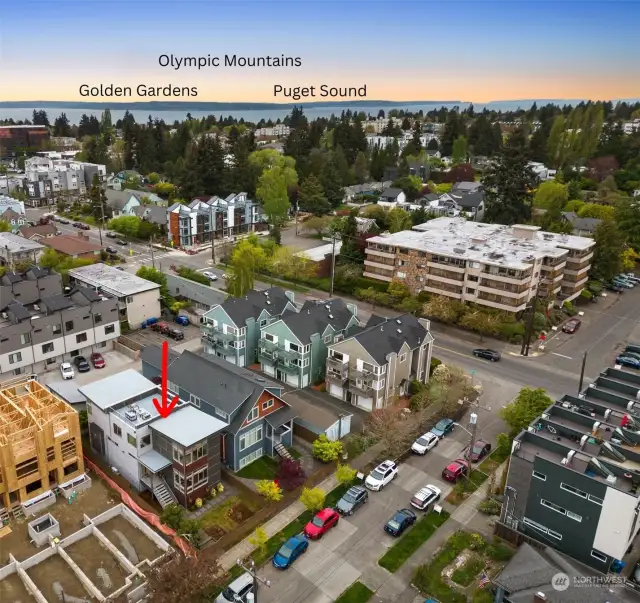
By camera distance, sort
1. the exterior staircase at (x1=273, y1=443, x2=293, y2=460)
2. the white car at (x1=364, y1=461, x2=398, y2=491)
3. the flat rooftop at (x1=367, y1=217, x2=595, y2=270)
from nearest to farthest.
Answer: the white car at (x1=364, y1=461, x2=398, y2=491), the exterior staircase at (x1=273, y1=443, x2=293, y2=460), the flat rooftop at (x1=367, y1=217, x2=595, y2=270)

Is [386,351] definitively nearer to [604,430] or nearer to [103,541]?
[604,430]

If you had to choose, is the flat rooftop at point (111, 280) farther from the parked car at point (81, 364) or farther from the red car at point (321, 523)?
the red car at point (321, 523)

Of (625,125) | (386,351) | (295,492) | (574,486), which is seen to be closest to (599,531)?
(574,486)

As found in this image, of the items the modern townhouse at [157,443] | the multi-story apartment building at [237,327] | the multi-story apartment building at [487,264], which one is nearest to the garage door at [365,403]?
the multi-story apartment building at [237,327]

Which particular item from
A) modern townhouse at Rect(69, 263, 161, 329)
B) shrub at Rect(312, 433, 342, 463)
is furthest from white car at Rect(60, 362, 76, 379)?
shrub at Rect(312, 433, 342, 463)

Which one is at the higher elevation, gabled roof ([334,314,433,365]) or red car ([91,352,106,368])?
gabled roof ([334,314,433,365])

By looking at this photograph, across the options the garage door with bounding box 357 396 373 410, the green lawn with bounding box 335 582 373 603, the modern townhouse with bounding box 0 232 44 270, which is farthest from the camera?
the modern townhouse with bounding box 0 232 44 270

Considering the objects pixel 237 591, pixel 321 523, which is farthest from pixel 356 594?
pixel 237 591

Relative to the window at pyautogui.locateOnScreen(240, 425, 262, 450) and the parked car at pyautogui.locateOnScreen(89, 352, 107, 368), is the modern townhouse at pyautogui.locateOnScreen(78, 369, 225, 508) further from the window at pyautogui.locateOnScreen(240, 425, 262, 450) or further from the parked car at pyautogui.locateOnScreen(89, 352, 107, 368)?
the parked car at pyautogui.locateOnScreen(89, 352, 107, 368)
